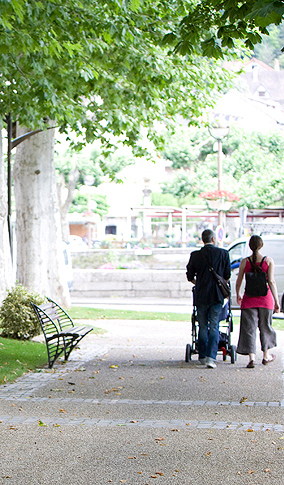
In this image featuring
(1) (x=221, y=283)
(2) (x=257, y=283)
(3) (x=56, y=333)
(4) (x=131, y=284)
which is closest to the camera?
(1) (x=221, y=283)

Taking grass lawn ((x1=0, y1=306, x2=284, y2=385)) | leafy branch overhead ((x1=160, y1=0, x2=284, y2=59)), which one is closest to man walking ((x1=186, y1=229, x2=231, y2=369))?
grass lawn ((x1=0, y1=306, x2=284, y2=385))

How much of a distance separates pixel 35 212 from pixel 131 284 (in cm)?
712

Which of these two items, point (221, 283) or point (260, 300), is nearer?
point (221, 283)

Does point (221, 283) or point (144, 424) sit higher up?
point (221, 283)

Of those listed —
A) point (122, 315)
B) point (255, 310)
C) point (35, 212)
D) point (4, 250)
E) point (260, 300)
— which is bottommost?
point (122, 315)

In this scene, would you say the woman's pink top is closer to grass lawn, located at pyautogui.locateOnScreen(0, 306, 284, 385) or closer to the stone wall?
grass lawn, located at pyautogui.locateOnScreen(0, 306, 284, 385)

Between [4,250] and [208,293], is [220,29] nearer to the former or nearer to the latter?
[208,293]

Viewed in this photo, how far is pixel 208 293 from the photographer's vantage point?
9.17 meters

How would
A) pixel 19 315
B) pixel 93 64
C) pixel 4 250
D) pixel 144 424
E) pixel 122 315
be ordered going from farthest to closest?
pixel 122 315, pixel 93 64, pixel 4 250, pixel 19 315, pixel 144 424

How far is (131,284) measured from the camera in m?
23.2

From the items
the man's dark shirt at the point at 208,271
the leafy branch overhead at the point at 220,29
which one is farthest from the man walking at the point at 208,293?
the leafy branch overhead at the point at 220,29

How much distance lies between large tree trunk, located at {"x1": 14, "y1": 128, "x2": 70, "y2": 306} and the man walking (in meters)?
7.79

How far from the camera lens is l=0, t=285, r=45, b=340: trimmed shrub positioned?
11258 mm

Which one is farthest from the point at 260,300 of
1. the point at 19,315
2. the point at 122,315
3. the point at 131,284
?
the point at 131,284
